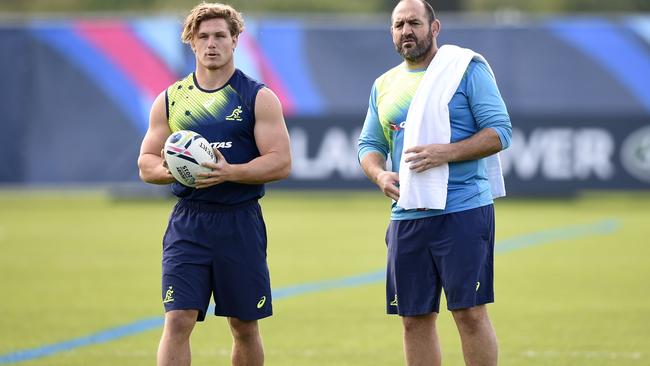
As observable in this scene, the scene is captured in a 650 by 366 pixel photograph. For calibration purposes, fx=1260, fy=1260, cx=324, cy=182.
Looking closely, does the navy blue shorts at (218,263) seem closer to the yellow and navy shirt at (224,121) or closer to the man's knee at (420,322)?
the yellow and navy shirt at (224,121)

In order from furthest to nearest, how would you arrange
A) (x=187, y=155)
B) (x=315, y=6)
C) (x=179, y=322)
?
1. (x=315, y=6)
2. (x=179, y=322)
3. (x=187, y=155)

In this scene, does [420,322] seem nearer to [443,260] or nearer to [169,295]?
[443,260]

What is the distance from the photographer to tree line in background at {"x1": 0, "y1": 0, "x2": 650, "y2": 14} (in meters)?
39.3

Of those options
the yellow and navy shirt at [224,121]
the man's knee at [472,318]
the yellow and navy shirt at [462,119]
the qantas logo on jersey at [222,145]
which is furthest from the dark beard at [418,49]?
the man's knee at [472,318]

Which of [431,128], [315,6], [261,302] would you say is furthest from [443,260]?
[315,6]

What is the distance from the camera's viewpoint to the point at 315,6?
40281 mm

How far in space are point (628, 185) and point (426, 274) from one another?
15.4 m

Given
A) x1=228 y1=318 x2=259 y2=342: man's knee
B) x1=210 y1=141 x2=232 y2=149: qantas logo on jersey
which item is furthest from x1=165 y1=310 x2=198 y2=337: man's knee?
x1=210 y1=141 x2=232 y2=149: qantas logo on jersey

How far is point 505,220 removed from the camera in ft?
63.1

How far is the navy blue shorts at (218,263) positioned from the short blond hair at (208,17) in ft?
3.23

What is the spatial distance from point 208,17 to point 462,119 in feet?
5.07

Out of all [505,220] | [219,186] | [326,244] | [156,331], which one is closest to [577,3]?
[505,220]

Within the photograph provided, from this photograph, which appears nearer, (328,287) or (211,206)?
(211,206)

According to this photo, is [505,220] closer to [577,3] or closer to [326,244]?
[326,244]
